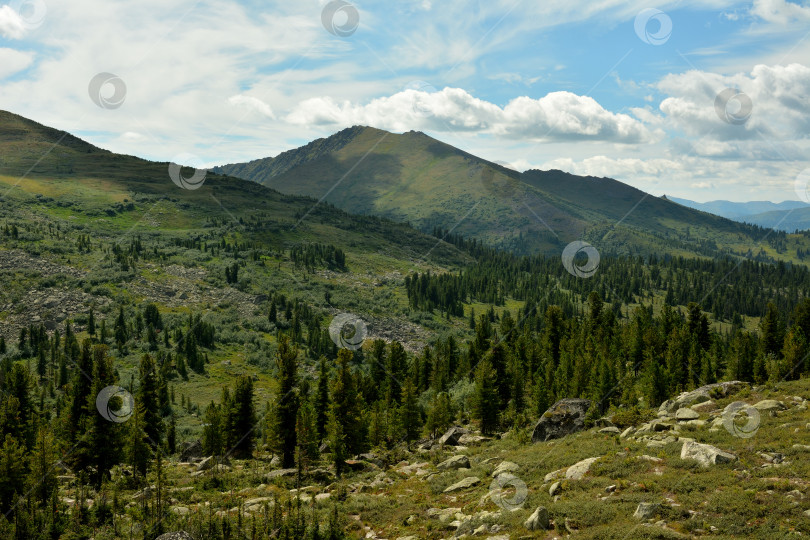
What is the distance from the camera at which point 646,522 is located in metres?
20.1

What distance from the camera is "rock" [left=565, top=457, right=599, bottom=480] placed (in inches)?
1108

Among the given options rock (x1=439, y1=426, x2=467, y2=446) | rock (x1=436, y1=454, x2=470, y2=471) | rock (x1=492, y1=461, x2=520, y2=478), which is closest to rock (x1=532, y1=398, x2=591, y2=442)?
rock (x1=436, y1=454, x2=470, y2=471)

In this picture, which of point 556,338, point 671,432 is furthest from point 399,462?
point 556,338

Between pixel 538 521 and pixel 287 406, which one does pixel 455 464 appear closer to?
pixel 538 521

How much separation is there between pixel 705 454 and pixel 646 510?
777cm

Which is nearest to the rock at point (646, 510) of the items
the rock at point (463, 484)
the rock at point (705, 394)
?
the rock at point (463, 484)

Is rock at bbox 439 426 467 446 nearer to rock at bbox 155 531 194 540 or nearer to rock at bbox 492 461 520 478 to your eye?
rock at bbox 492 461 520 478

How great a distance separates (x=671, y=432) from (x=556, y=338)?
60.1 meters

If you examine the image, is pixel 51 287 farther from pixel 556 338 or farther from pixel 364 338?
pixel 556 338

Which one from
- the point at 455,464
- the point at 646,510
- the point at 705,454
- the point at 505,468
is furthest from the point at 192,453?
the point at 705,454

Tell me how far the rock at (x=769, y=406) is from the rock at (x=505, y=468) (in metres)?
16.8

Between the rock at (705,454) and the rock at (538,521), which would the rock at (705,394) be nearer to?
the rock at (705,454)

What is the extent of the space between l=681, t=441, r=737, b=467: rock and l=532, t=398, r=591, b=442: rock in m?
16.8

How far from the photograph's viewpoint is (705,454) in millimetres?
25828
